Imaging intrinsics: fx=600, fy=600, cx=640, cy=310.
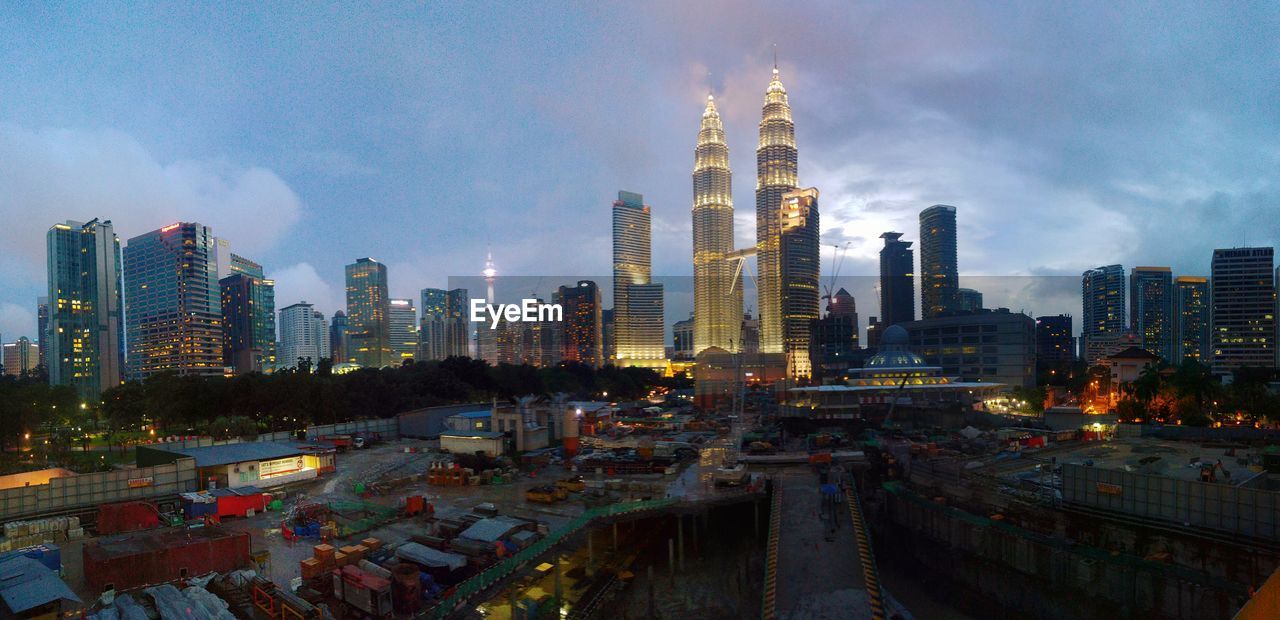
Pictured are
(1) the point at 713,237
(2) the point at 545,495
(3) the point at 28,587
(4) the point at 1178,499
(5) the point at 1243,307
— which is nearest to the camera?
(3) the point at 28,587

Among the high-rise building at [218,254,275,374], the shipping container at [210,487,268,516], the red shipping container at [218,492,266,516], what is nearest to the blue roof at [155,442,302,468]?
the shipping container at [210,487,268,516]

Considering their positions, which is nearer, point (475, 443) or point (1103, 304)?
point (475, 443)

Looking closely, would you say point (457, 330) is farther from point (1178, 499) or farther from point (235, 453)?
point (1178, 499)

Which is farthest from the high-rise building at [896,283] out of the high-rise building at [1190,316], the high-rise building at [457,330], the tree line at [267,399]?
the tree line at [267,399]

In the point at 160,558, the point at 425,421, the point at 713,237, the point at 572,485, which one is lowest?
the point at 425,421

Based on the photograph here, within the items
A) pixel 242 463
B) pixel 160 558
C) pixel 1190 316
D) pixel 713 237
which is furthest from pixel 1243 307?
pixel 160 558

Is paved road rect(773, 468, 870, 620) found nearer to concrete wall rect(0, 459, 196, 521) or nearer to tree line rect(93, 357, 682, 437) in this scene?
concrete wall rect(0, 459, 196, 521)
